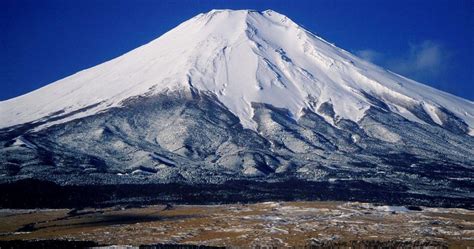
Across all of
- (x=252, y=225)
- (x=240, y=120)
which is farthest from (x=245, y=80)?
(x=252, y=225)

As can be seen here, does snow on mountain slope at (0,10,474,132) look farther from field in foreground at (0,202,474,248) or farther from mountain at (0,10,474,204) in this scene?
field in foreground at (0,202,474,248)

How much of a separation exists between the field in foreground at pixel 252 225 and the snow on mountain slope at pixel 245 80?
60.6 m

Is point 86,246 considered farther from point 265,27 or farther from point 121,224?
point 265,27

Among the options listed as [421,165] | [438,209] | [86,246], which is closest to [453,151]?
[421,165]

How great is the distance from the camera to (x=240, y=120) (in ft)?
446

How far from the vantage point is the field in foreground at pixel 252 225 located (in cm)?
5419

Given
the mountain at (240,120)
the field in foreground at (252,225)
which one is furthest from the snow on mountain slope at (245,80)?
the field in foreground at (252,225)

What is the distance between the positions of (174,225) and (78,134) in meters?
65.9

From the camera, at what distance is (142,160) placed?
357ft

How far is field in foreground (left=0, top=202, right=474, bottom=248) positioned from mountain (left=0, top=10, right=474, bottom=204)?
71.4 ft

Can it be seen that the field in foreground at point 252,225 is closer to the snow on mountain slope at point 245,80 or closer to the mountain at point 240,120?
the mountain at point 240,120

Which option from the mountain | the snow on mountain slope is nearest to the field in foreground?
the mountain

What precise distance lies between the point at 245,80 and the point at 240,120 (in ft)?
80.8

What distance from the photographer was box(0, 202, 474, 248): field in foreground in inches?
2133
